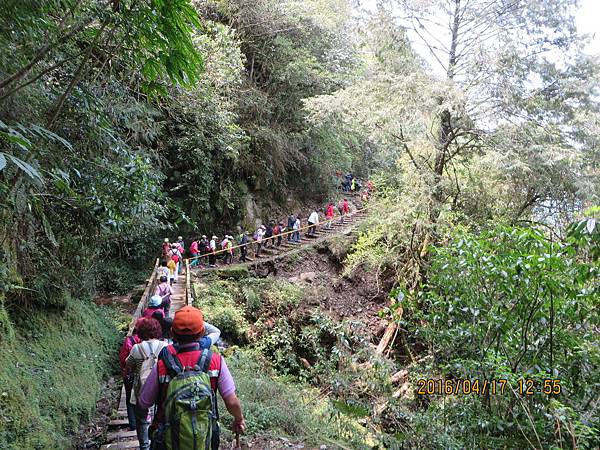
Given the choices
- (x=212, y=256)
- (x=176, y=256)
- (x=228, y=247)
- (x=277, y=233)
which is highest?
(x=176, y=256)

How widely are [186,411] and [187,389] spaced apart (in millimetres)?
120

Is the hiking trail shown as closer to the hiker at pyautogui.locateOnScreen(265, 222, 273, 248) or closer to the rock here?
the hiker at pyautogui.locateOnScreen(265, 222, 273, 248)

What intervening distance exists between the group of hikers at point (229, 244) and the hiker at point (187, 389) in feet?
33.3

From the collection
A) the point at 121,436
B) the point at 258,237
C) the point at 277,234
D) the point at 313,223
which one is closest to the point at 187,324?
the point at 121,436

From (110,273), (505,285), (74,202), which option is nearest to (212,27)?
(110,273)

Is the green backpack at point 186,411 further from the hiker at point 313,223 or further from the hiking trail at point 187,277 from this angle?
the hiker at point 313,223

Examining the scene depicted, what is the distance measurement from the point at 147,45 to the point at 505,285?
419cm

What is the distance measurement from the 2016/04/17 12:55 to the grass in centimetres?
466

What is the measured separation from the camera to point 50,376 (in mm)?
5367

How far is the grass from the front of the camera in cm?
418

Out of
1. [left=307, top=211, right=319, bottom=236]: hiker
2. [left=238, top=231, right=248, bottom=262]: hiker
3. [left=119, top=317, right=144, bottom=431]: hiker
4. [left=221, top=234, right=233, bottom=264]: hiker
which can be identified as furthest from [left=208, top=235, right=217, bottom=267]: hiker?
[left=119, top=317, right=144, bottom=431]: hiker

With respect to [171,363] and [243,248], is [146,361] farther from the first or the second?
[243,248]

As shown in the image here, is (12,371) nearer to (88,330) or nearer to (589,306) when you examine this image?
(88,330)

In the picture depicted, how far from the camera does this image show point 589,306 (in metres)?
4.18
